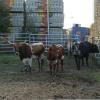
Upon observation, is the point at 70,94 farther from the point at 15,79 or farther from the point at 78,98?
the point at 15,79

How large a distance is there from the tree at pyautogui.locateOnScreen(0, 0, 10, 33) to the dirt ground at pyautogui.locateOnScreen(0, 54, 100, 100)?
781 inches

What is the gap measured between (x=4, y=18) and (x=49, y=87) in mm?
25535

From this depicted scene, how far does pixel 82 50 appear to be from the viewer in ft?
93.2

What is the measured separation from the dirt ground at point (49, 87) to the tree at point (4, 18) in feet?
65.0

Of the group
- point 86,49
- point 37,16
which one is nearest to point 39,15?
point 37,16

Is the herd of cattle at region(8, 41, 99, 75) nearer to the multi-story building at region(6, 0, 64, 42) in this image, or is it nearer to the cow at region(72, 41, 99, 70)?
the cow at region(72, 41, 99, 70)

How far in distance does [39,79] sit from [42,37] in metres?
19.9

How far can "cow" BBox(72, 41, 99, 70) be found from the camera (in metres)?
27.3

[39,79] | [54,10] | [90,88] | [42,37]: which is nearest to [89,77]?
[39,79]

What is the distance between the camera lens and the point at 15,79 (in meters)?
20.0

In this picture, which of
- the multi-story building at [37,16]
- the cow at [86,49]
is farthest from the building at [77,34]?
the cow at [86,49]

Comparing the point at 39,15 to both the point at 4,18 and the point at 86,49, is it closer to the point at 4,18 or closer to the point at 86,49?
the point at 4,18

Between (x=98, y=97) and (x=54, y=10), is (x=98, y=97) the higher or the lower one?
the lower one

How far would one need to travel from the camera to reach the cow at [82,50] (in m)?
27.3
